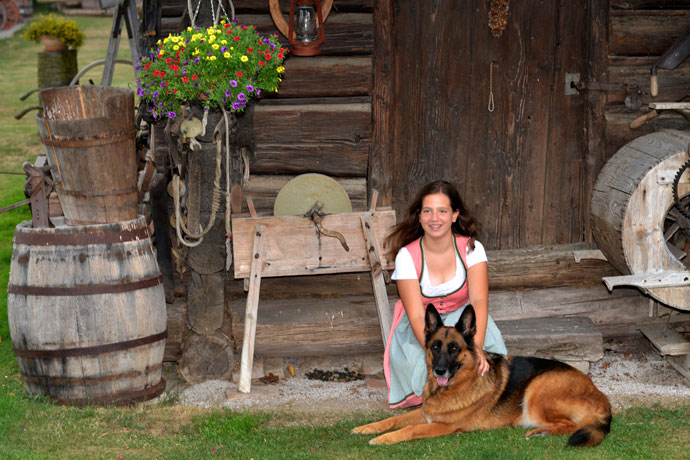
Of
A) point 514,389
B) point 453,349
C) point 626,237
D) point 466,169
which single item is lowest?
point 514,389

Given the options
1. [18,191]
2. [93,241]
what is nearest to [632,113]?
[93,241]

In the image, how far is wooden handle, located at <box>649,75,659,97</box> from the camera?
20.2ft

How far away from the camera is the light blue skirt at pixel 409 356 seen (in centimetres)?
495

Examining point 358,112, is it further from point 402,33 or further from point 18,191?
point 18,191

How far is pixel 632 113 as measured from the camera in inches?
248

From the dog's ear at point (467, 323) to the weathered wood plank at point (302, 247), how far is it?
126 centimetres

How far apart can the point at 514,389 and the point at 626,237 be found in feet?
5.37

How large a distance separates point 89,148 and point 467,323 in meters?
2.50

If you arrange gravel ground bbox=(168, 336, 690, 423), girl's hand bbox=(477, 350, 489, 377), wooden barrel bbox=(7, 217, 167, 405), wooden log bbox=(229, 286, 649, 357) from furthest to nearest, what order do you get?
wooden log bbox=(229, 286, 649, 357)
gravel ground bbox=(168, 336, 690, 423)
wooden barrel bbox=(7, 217, 167, 405)
girl's hand bbox=(477, 350, 489, 377)

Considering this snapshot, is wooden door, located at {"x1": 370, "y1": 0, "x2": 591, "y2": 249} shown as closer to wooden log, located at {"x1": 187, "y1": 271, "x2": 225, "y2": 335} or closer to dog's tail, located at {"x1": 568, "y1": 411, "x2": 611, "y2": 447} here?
wooden log, located at {"x1": 187, "y1": 271, "x2": 225, "y2": 335}

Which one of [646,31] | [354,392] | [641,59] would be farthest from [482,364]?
[646,31]

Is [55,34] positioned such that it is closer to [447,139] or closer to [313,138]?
[313,138]

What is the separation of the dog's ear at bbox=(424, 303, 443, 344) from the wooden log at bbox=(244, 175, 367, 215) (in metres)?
1.72

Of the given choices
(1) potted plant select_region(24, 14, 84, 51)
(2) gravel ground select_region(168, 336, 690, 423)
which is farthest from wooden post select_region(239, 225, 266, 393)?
(1) potted plant select_region(24, 14, 84, 51)
